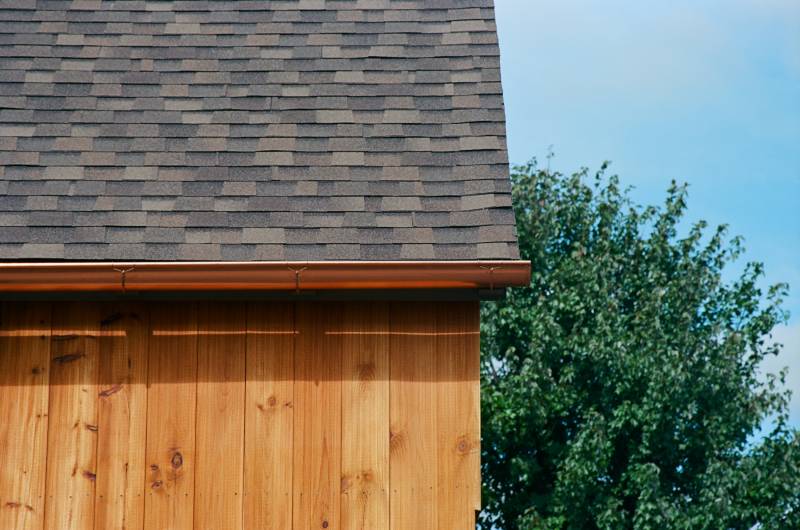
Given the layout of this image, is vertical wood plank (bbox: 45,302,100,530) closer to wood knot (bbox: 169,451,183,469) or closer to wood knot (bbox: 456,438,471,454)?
wood knot (bbox: 169,451,183,469)

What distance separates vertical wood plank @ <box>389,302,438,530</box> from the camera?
4430 millimetres

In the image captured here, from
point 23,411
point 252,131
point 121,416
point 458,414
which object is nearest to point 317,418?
point 458,414

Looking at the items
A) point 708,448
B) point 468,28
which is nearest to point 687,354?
point 708,448

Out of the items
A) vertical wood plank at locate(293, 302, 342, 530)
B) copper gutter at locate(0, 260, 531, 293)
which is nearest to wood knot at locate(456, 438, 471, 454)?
vertical wood plank at locate(293, 302, 342, 530)

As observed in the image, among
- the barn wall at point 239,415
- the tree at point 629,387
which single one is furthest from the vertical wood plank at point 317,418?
the tree at point 629,387

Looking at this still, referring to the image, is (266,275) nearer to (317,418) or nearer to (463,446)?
(317,418)

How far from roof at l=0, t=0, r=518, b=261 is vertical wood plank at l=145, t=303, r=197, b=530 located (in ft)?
0.98

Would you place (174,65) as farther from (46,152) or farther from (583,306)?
(583,306)

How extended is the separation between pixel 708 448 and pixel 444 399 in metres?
13.1

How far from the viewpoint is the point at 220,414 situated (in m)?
4.54

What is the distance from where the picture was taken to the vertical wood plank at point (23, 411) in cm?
450

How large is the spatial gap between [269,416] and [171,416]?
1.37 ft

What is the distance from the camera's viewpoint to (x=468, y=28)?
19.0 feet

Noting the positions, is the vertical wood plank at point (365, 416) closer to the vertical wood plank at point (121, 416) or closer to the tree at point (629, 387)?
the vertical wood plank at point (121, 416)
